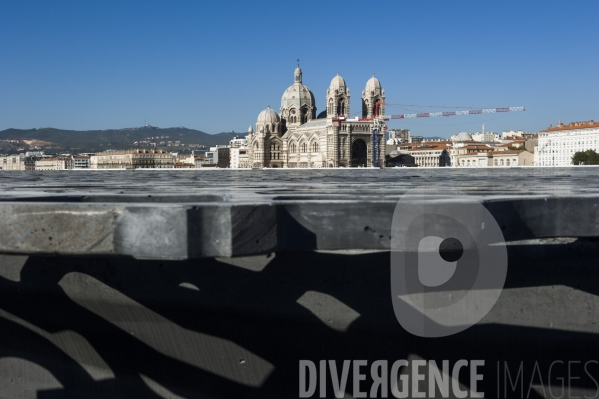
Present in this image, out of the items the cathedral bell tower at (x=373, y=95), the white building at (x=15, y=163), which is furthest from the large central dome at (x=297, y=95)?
the white building at (x=15, y=163)

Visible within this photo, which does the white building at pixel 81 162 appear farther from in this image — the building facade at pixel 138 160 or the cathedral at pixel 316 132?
the cathedral at pixel 316 132

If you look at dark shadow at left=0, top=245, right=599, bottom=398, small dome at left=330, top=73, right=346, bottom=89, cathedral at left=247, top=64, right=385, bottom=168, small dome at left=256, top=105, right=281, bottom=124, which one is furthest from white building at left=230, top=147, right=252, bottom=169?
dark shadow at left=0, top=245, right=599, bottom=398

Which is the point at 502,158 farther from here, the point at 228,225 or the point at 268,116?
the point at 228,225

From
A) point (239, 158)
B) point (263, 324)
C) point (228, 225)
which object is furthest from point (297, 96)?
point (228, 225)

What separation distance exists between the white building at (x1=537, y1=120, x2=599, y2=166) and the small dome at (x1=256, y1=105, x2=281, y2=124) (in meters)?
29.6

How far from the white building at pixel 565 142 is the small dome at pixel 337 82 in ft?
75.8

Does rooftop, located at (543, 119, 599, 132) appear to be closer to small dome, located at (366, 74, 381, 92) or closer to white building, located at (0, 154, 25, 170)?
small dome, located at (366, 74, 381, 92)

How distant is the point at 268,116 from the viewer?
7444 centimetres

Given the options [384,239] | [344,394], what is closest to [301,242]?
[384,239]

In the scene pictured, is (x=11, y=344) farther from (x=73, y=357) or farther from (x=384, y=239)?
(x=384, y=239)

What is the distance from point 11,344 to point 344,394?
1.66 metres

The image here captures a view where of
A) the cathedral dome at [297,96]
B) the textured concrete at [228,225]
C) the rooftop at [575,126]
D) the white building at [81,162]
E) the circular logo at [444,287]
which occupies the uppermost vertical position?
the cathedral dome at [297,96]

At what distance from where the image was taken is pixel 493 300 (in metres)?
2.90

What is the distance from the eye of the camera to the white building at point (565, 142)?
219ft
